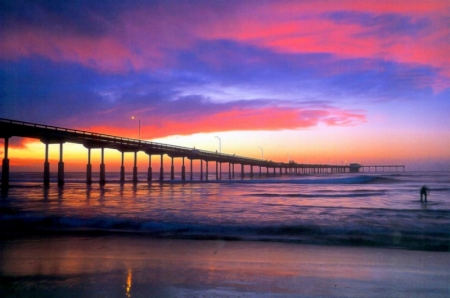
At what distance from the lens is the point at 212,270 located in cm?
627

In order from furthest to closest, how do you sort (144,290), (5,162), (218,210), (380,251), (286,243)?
(5,162)
(218,210)
(286,243)
(380,251)
(144,290)

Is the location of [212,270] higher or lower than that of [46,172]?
lower

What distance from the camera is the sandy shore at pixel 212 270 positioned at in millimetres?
5250

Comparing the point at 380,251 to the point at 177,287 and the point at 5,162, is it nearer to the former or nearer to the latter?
the point at 177,287

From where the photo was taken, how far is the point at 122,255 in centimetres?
748

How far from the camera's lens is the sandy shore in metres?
5.25

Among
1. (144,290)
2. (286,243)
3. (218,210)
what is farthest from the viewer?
(218,210)

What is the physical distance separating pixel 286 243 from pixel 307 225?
266 centimetres

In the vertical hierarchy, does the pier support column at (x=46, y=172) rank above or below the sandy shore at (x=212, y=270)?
above

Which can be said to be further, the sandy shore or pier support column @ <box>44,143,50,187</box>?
pier support column @ <box>44,143,50,187</box>

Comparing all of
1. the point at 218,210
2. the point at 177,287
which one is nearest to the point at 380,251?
the point at 177,287

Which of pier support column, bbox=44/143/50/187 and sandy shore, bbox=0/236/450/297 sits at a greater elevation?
pier support column, bbox=44/143/50/187

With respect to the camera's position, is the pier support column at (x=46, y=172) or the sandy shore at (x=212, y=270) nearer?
the sandy shore at (x=212, y=270)

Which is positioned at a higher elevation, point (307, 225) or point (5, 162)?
point (5, 162)
